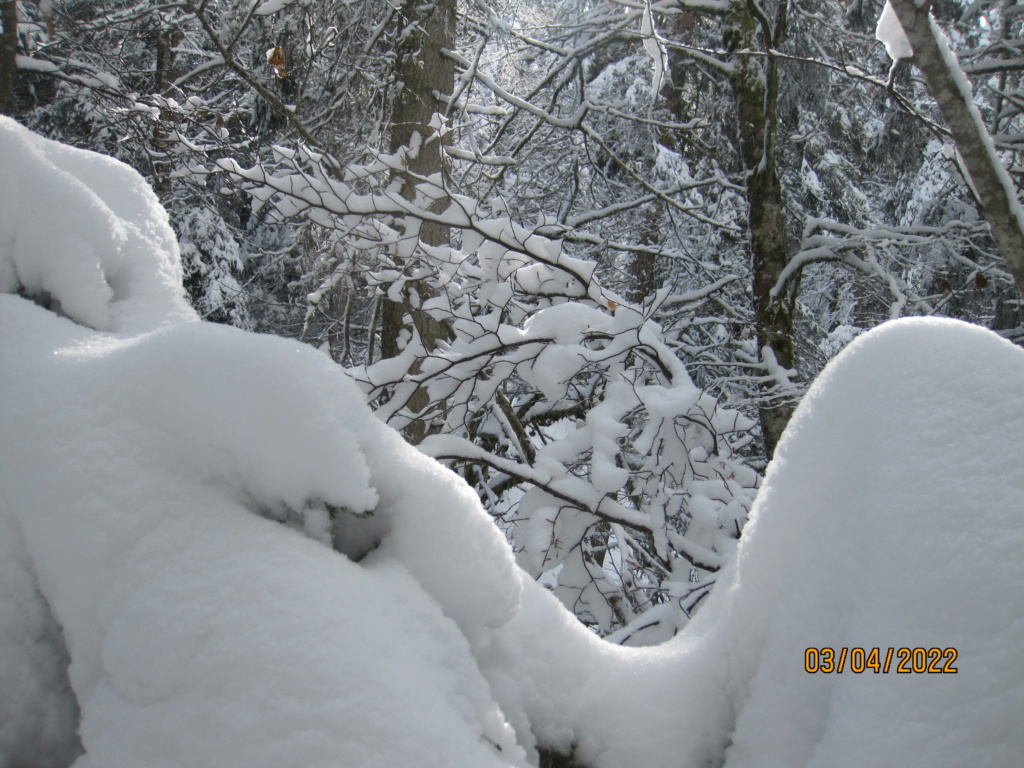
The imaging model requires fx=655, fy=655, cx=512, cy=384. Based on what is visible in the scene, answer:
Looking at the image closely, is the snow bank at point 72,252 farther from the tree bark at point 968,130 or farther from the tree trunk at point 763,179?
the tree trunk at point 763,179

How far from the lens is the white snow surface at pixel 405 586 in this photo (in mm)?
713

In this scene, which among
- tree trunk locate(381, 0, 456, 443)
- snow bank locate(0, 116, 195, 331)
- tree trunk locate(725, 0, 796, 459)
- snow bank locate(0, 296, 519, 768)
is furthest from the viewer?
tree trunk locate(381, 0, 456, 443)

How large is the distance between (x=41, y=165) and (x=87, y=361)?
70 cm

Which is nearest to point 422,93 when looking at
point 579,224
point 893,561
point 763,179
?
point 579,224

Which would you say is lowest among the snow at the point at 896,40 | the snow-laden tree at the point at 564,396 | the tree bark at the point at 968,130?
the snow-laden tree at the point at 564,396

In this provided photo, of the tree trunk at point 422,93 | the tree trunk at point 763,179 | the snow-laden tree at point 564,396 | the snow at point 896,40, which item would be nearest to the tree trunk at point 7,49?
the tree trunk at point 422,93

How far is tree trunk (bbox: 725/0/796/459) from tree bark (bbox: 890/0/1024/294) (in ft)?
6.43

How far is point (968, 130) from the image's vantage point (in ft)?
6.33

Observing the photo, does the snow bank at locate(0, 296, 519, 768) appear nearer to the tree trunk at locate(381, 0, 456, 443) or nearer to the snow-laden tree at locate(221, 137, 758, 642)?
the snow-laden tree at locate(221, 137, 758, 642)
